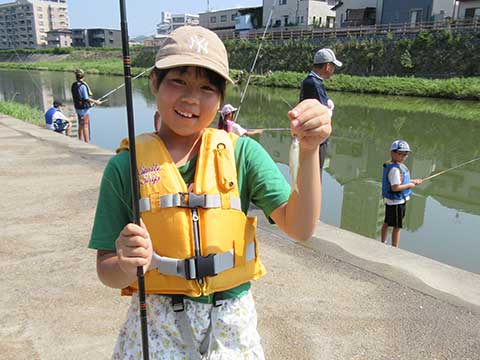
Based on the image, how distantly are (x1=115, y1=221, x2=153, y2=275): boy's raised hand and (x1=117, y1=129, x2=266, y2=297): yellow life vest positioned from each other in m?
0.14

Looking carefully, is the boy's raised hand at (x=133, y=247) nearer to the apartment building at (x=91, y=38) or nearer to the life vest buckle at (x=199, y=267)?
the life vest buckle at (x=199, y=267)

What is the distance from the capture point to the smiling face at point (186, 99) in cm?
131

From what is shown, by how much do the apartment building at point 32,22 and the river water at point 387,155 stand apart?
1630 centimetres

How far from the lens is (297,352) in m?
2.34

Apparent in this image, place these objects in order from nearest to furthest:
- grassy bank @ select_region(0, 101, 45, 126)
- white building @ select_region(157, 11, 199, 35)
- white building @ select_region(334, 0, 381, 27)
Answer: white building @ select_region(157, 11, 199, 35) → grassy bank @ select_region(0, 101, 45, 126) → white building @ select_region(334, 0, 381, 27)

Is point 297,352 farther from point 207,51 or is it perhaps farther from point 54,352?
point 207,51

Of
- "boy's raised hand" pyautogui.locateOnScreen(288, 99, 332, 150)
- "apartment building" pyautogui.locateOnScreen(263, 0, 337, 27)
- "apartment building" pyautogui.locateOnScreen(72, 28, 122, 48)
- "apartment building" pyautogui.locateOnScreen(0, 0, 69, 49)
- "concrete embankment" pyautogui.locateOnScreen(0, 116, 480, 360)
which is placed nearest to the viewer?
"boy's raised hand" pyautogui.locateOnScreen(288, 99, 332, 150)

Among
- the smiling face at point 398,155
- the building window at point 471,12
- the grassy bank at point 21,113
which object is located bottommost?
the grassy bank at point 21,113

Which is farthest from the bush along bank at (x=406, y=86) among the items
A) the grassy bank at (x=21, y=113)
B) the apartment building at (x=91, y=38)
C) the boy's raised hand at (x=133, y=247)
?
the apartment building at (x=91, y=38)

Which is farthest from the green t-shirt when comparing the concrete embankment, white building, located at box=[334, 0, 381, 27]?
white building, located at box=[334, 0, 381, 27]

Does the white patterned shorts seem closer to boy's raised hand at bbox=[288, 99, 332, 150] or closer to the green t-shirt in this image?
the green t-shirt

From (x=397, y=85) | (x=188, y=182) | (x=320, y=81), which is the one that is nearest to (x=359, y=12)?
(x=397, y=85)

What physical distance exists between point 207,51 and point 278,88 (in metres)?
27.4

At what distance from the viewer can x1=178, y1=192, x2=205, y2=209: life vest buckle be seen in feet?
4.28
